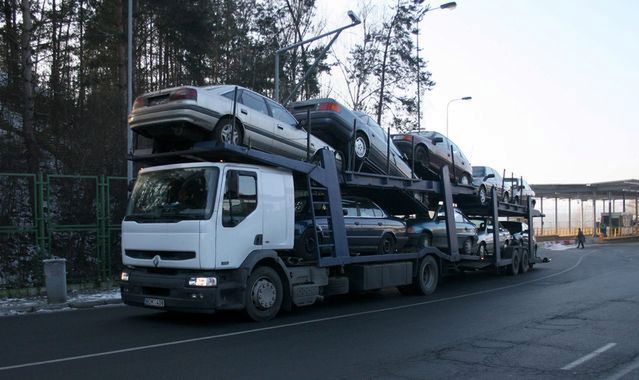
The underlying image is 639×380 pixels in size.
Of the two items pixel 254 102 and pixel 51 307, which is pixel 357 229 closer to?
pixel 254 102

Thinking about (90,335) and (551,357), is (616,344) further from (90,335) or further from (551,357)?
(90,335)

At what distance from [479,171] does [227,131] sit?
12.0 m

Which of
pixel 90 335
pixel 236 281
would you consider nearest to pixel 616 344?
pixel 236 281

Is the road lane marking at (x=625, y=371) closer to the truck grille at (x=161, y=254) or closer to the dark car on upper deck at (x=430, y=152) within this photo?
the truck grille at (x=161, y=254)

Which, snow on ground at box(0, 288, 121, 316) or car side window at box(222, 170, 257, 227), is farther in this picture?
snow on ground at box(0, 288, 121, 316)

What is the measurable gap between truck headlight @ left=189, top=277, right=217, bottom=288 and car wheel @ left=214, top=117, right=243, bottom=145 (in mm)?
2183

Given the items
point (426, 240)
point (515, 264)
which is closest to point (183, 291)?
point (426, 240)

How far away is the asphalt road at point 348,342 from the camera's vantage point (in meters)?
6.29

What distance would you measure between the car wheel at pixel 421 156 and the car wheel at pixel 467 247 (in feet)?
8.59

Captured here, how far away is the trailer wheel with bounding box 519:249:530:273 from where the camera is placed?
19.3m

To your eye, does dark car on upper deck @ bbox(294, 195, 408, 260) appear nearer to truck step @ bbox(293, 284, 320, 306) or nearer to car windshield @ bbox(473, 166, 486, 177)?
truck step @ bbox(293, 284, 320, 306)

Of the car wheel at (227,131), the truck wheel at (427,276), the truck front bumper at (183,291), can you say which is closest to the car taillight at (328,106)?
the car wheel at (227,131)

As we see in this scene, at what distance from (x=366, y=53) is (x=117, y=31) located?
1823 centimetres

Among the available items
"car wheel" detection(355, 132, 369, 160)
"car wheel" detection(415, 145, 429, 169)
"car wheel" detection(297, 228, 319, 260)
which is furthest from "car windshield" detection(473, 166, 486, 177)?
"car wheel" detection(297, 228, 319, 260)
